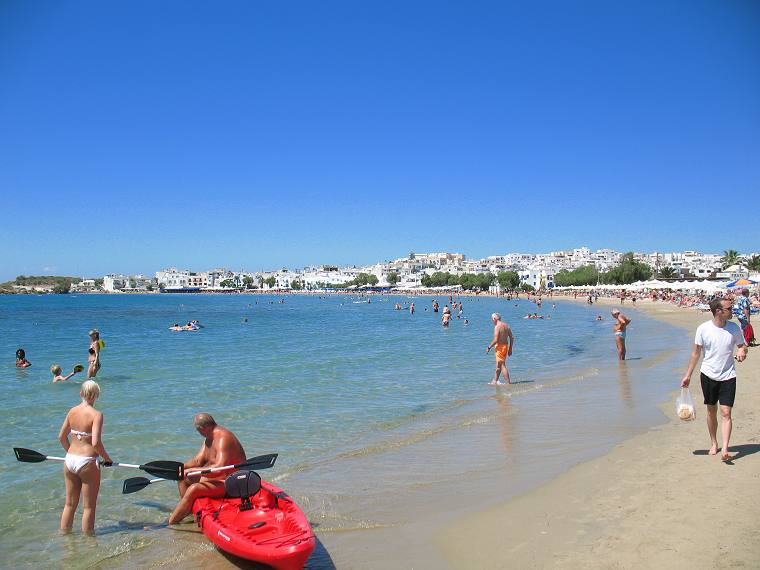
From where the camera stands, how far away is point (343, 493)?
248 inches

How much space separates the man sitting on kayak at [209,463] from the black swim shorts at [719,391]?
183 inches

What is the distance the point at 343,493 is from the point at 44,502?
3295mm

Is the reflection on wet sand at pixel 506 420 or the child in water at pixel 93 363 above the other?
the child in water at pixel 93 363

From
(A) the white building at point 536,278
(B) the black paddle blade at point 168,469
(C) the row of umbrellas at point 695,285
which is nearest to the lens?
(B) the black paddle blade at point 168,469

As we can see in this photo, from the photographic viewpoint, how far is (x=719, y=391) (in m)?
5.87

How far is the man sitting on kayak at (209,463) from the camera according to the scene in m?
5.25

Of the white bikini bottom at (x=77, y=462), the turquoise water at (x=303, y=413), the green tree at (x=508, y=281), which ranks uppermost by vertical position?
the green tree at (x=508, y=281)

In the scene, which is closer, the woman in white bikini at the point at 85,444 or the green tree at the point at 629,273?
the woman in white bikini at the point at 85,444

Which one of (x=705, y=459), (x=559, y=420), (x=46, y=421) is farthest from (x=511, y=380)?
(x=46, y=421)

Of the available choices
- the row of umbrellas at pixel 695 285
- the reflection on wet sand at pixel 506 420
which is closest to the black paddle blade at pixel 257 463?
the reflection on wet sand at pixel 506 420

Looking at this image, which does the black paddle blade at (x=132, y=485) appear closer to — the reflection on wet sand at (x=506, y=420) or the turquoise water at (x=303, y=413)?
the turquoise water at (x=303, y=413)

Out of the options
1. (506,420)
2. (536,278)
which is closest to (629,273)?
(536,278)

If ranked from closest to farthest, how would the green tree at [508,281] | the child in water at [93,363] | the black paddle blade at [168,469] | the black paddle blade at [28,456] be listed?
the black paddle blade at [168,469] → the black paddle blade at [28,456] → the child in water at [93,363] → the green tree at [508,281]

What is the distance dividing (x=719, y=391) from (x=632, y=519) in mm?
1867
